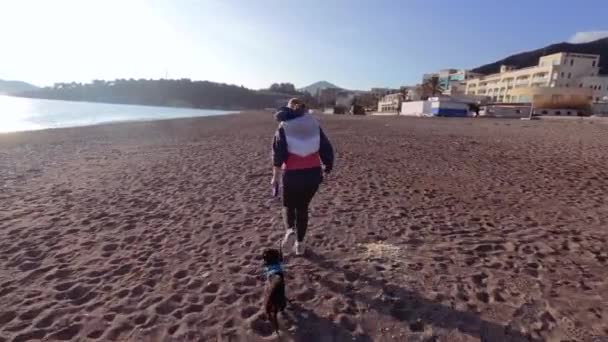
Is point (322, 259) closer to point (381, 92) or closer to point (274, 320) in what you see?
point (274, 320)

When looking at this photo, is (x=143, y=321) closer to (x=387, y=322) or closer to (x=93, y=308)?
(x=93, y=308)

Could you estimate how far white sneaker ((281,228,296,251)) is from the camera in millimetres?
4121

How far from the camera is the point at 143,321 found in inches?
117

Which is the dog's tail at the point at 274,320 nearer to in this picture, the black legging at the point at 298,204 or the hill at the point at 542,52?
the black legging at the point at 298,204

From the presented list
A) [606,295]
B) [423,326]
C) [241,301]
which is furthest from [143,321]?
[606,295]

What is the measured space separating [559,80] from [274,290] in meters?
98.2

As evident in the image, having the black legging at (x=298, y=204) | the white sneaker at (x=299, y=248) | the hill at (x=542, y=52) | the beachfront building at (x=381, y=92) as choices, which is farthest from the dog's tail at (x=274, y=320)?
the hill at (x=542, y=52)

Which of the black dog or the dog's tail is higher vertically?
the black dog

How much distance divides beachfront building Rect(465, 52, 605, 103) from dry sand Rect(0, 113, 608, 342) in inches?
3003

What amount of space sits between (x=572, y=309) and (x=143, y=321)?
3.77 meters

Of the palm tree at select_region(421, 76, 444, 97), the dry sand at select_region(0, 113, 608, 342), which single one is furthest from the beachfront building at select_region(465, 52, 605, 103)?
the dry sand at select_region(0, 113, 608, 342)

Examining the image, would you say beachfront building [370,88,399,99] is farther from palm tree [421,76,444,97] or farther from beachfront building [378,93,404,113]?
palm tree [421,76,444,97]

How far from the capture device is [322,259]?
4113mm

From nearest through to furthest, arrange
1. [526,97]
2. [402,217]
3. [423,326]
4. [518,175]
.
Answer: [423,326]
[402,217]
[518,175]
[526,97]
